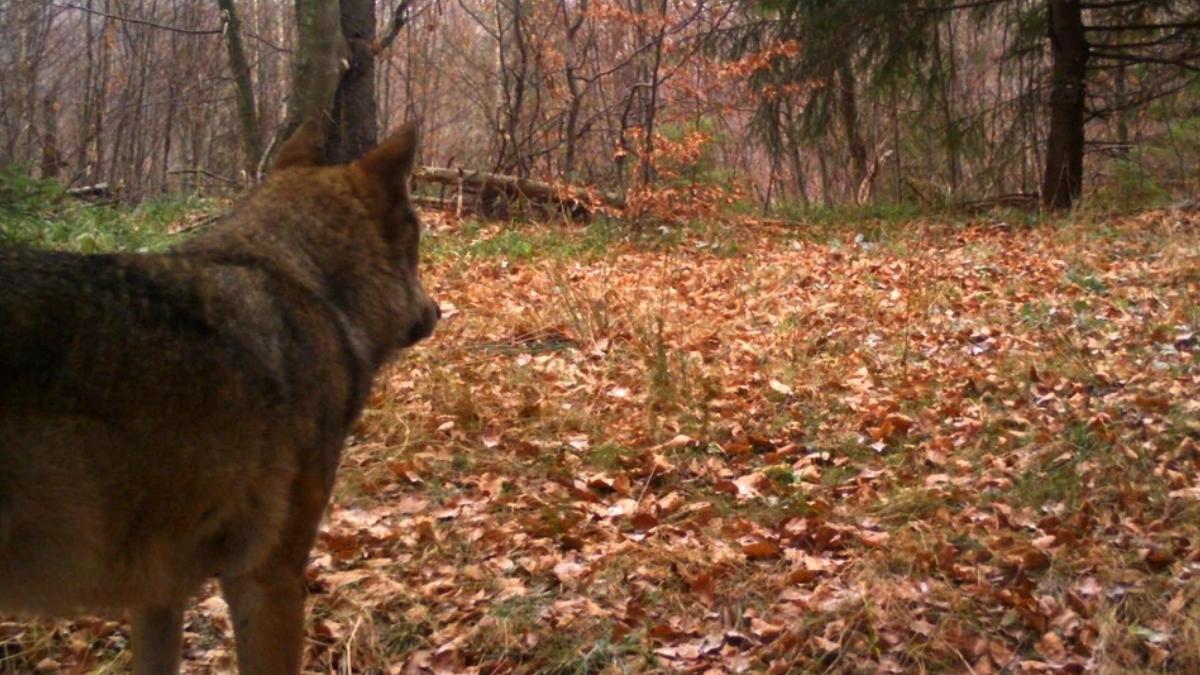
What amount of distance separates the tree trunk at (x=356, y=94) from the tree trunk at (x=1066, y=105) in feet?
29.7

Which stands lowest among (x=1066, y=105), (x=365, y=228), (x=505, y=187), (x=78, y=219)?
(x=365, y=228)

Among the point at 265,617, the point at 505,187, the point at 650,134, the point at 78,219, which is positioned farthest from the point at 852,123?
the point at 265,617

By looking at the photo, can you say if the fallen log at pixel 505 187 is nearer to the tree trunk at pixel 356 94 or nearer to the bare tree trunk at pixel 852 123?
the tree trunk at pixel 356 94

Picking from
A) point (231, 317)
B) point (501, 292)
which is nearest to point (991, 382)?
point (501, 292)

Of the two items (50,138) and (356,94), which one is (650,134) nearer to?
(356,94)

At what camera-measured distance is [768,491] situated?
6059 mm

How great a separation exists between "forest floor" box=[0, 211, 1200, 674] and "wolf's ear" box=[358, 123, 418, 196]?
1.73m

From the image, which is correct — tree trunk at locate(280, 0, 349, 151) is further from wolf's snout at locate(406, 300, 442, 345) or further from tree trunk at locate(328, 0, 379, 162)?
wolf's snout at locate(406, 300, 442, 345)

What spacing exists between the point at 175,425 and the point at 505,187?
42.6 feet

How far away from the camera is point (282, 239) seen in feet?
13.0

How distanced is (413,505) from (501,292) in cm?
456

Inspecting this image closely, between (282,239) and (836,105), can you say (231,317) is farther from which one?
(836,105)

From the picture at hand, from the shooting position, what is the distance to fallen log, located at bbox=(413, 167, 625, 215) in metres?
15.7

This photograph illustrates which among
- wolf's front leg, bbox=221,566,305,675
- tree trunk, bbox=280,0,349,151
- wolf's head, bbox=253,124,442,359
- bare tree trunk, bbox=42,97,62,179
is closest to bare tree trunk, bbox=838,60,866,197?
tree trunk, bbox=280,0,349,151
